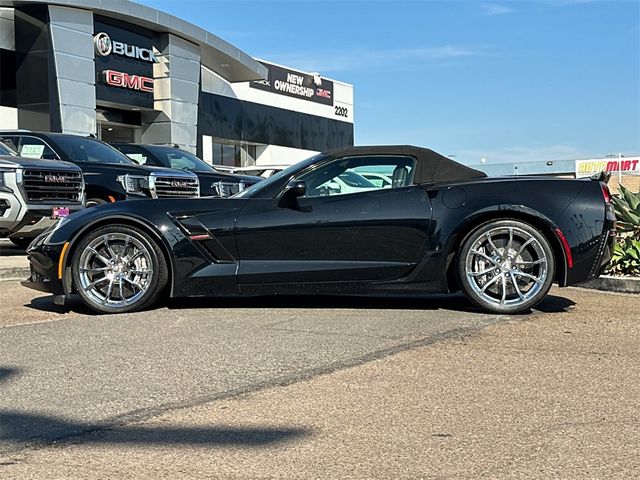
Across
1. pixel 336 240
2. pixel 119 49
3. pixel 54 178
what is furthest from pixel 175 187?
pixel 119 49

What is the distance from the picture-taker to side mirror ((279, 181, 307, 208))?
630 cm

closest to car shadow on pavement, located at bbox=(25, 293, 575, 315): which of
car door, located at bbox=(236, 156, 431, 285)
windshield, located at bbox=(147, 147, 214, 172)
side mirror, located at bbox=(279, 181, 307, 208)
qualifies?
car door, located at bbox=(236, 156, 431, 285)

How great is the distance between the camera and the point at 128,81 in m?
28.0

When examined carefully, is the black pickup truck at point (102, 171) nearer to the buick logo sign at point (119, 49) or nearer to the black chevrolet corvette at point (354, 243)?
the black chevrolet corvette at point (354, 243)

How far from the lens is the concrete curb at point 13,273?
8852mm

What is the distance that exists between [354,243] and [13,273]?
4743mm

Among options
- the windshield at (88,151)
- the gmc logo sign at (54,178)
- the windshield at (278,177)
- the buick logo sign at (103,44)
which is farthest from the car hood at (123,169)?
the buick logo sign at (103,44)

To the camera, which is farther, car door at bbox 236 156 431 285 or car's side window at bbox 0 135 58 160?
car's side window at bbox 0 135 58 160

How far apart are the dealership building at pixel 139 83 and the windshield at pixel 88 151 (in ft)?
41.0

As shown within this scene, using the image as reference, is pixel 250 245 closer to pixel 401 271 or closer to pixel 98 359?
pixel 401 271

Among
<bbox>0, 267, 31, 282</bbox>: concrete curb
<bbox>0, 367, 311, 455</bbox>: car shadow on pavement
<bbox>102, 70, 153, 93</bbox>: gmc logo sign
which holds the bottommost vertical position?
<bbox>0, 367, 311, 455</bbox>: car shadow on pavement

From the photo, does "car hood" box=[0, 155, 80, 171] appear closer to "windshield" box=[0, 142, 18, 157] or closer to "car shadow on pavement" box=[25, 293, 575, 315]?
"windshield" box=[0, 142, 18, 157]

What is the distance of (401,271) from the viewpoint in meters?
6.21

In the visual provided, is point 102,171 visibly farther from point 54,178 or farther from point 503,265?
point 503,265
